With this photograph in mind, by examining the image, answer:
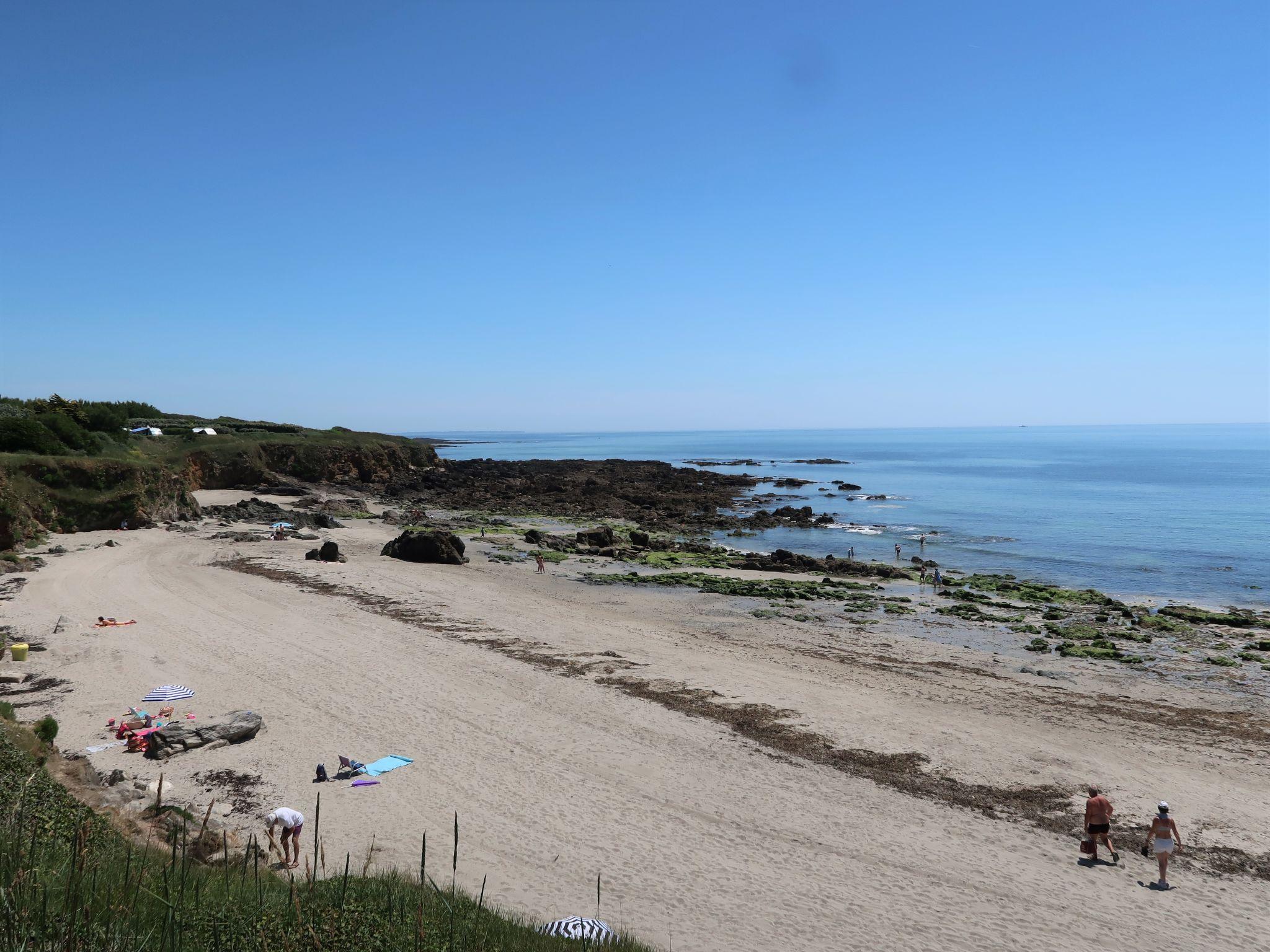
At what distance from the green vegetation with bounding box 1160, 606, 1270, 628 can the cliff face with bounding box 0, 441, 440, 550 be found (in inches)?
1826

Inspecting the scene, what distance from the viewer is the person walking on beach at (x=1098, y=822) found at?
1070 cm

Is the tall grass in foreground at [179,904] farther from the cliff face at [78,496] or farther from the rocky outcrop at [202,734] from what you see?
the cliff face at [78,496]

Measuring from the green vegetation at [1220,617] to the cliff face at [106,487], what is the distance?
46.4 metres

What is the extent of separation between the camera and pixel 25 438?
36.6m

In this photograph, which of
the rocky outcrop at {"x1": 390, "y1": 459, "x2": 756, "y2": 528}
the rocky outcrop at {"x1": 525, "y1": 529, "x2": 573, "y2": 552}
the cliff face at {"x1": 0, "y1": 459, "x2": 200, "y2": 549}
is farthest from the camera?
the rocky outcrop at {"x1": 390, "y1": 459, "x2": 756, "y2": 528}

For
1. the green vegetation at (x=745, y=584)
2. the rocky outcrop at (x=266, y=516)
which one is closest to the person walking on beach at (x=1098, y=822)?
the green vegetation at (x=745, y=584)

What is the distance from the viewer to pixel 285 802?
11500mm

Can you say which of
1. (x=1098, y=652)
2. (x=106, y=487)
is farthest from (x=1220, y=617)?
(x=106, y=487)

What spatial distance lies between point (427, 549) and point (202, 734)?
22804mm

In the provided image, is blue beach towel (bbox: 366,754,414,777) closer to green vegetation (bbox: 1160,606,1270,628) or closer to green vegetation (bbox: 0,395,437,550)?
green vegetation (bbox: 0,395,437,550)

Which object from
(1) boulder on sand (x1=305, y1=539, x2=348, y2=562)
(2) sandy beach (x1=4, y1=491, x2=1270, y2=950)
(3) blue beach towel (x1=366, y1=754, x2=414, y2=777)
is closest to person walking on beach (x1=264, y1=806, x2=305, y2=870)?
(2) sandy beach (x1=4, y1=491, x2=1270, y2=950)

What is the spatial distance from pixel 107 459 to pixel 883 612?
126 feet

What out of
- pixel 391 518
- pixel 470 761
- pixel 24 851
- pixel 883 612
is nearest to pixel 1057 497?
pixel 883 612

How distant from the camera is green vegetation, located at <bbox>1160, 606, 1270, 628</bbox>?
2695cm
